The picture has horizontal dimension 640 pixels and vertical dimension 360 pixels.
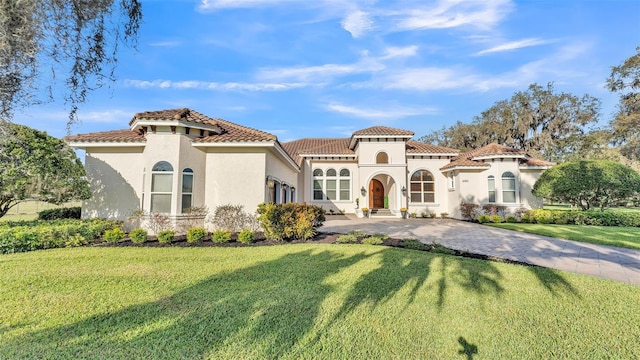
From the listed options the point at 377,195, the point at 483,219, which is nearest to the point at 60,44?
the point at 483,219

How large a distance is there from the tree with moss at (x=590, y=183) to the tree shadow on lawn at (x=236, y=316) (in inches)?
589

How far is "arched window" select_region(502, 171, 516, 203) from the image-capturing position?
18.3 metres

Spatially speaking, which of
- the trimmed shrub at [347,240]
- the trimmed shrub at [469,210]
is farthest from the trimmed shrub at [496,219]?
the trimmed shrub at [347,240]

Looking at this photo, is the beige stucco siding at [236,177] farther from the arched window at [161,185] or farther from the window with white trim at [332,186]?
the window with white trim at [332,186]

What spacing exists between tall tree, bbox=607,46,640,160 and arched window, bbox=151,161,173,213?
107 ft

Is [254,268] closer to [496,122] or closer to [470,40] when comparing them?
[470,40]

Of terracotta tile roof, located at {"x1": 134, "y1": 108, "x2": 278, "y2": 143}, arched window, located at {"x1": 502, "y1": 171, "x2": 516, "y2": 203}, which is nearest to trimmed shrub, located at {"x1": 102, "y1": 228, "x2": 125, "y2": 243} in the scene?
terracotta tile roof, located at {"x1": 134, "y1": 108, "x2": 278, "y2": 143}

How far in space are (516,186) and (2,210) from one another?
27.1 m

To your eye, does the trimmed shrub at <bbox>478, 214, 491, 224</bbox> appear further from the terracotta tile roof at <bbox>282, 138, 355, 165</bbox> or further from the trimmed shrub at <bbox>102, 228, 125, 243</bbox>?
the trimmed shrub at <bbox>102, 228, 125, 243</bbox>

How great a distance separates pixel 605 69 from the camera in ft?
72.9

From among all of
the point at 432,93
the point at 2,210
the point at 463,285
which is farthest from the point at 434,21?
the point at 2,210

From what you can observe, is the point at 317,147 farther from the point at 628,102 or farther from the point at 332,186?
the point at 628,102

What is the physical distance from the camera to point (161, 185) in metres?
10.2

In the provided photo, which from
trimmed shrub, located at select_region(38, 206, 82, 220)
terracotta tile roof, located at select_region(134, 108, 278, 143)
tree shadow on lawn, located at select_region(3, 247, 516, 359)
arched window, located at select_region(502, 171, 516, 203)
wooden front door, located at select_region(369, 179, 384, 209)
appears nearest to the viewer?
tree shadow on lawn, located at select_region(3, 247, 516, 359)
